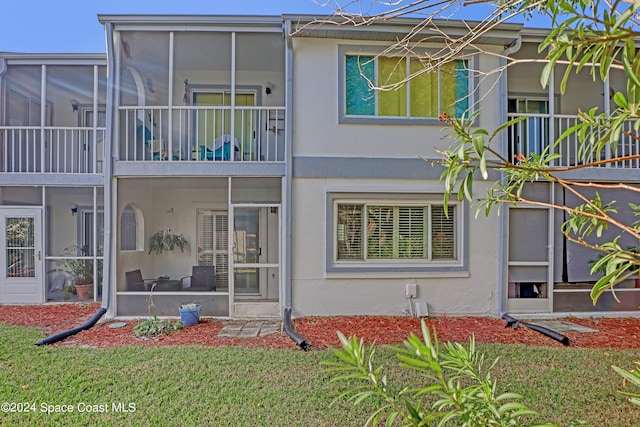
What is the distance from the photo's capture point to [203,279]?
824cm

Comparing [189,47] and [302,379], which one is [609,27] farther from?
[189,47]

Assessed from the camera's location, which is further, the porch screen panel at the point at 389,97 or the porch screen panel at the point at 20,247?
the porch screen panel at the point at 20,247

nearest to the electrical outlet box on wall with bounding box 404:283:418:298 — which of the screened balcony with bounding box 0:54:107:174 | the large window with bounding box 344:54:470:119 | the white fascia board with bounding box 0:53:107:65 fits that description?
the large window with bounding box 344:54:470:119

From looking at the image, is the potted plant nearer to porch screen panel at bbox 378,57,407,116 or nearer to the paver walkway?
the paver walkway

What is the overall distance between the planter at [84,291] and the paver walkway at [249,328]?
450 cm

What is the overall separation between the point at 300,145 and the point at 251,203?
1.66 metres

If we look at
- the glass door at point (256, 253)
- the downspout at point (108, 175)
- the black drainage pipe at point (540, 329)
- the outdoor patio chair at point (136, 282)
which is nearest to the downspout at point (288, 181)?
the glass door at point (256, 253)

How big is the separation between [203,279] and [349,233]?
3.70 metres

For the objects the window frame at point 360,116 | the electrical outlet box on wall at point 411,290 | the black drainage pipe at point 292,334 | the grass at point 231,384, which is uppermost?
the window frame at point 360,116

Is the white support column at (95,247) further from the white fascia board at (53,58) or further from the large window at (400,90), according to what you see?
the large window at (400,90)

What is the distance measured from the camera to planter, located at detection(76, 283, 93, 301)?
8.85 metres

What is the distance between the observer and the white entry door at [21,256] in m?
8.62

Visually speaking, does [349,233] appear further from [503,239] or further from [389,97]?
[503,239]

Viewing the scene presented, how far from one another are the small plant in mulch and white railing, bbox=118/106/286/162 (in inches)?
131
